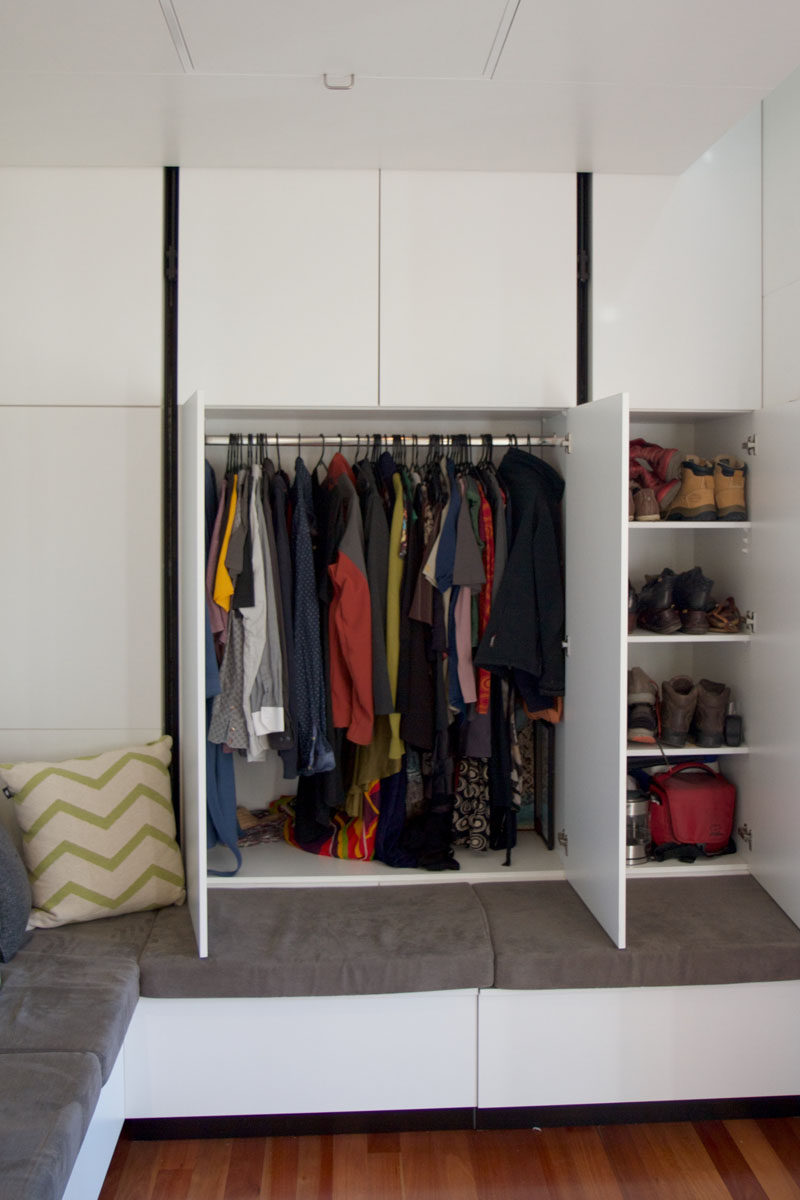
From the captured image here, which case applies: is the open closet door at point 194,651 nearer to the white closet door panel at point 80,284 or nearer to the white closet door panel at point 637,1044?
the white closet door panel at point 80,284

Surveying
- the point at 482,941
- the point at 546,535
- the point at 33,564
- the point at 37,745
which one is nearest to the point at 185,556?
the point at 33,564

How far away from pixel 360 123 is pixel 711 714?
210 cm

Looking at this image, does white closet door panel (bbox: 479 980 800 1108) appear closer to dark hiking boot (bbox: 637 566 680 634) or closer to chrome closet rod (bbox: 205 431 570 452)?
dark hiking boot (bbox: 637 566 680 634)

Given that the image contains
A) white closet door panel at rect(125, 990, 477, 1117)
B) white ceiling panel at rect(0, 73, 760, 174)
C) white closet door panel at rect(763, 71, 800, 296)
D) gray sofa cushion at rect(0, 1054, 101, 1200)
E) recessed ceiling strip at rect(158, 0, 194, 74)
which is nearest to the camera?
gray sofa cushion at rect(0, 1054, 101, 1200)

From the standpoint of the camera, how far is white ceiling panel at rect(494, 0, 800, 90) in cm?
216

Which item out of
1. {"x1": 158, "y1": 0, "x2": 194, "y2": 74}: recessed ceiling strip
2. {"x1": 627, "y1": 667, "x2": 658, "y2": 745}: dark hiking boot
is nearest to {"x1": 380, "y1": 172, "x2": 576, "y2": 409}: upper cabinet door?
{"x1": 158, "y1": 0, "x2": 194, "y2": 74}: recessed ceiling strip

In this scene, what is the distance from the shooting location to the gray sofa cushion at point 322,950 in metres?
2.66

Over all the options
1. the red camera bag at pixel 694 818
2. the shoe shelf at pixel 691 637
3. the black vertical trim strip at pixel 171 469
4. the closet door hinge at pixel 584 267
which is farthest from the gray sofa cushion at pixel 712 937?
the closet door hinge at pixel 584 267

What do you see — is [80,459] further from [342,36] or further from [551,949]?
[551,949]

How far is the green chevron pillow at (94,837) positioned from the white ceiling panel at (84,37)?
74.8 inches

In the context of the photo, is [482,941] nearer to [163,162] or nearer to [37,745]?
[37,745]

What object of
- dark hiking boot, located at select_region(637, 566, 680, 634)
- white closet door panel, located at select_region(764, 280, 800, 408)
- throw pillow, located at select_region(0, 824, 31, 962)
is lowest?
throw pillow, located at select_region(0, 824, 31, 962)

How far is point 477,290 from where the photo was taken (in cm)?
313

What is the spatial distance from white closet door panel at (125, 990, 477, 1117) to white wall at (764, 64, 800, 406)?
2.09 metres
